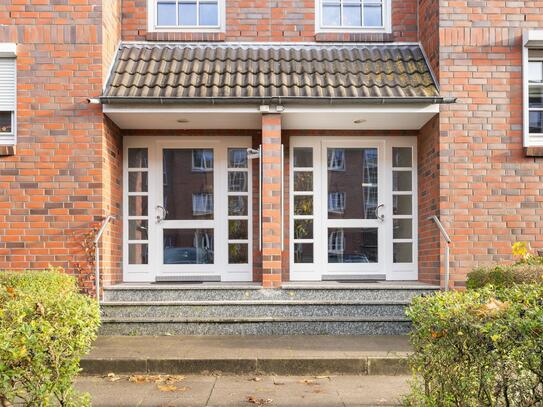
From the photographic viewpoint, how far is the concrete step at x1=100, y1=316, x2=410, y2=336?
7.38 m

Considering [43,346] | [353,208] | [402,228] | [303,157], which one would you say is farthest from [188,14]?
[43,346]

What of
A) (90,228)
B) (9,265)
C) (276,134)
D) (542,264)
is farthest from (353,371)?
(9,265)

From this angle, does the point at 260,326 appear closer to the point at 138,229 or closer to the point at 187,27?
the point at 138,229

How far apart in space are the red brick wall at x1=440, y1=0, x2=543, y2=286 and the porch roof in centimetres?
52

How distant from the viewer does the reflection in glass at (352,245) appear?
9180 millimetres

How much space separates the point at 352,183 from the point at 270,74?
7.24 ft

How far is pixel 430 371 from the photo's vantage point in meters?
3.67

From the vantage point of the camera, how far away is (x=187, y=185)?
362 inches

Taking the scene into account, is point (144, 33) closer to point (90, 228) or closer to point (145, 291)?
point (90, 228)

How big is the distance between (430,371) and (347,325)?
3.76 metres

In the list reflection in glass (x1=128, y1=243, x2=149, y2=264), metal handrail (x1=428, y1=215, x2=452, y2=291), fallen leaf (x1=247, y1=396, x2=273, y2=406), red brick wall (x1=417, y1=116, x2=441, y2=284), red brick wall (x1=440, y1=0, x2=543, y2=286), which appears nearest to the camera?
fallen leaf (x1=247, y1=396, x2=273, y2=406)

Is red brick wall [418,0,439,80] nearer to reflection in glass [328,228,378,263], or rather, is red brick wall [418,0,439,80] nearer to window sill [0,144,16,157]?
reflection in glass [328,228,378,263]

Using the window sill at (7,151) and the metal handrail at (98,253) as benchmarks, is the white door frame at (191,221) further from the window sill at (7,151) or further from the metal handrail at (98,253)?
the window sill at (7,151)

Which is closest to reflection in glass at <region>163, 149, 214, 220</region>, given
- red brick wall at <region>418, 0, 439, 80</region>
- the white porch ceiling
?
the white porch ceiling
